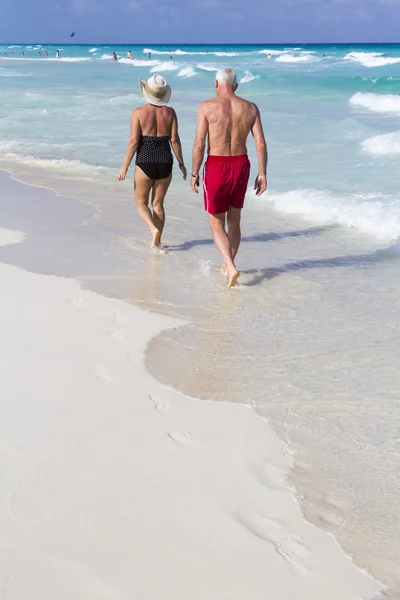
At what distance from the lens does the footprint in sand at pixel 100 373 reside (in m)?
4.02

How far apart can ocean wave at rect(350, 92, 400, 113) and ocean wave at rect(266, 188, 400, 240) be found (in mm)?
14554

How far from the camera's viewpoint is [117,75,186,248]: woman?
6.37 metres

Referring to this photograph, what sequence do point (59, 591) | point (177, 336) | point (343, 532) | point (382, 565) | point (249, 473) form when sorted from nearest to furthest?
point (59, 591), point (382, 565), point (343, 532), point (249, 473), point (177, 336)

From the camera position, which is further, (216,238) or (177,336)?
(216,238)

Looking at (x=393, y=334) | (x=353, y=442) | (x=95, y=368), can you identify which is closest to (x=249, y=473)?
(x=353, y=442)

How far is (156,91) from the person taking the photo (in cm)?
632

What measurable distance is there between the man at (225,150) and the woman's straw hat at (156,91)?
819mm

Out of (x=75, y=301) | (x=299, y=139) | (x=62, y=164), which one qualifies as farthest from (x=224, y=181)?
(x=299, y=139)

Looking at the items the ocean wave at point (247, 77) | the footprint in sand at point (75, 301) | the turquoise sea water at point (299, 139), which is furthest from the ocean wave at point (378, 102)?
the footprint in sand at point (75, 301)

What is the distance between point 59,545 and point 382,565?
111 centimetres

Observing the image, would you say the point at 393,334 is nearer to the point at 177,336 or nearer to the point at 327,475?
the point at 177,336

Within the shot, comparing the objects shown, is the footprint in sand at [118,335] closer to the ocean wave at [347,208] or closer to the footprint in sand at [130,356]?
the footprint in sand at [130,356]

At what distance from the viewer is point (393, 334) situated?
4793 millimetres

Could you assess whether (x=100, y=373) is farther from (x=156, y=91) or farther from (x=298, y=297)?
(x=156, y=91)
